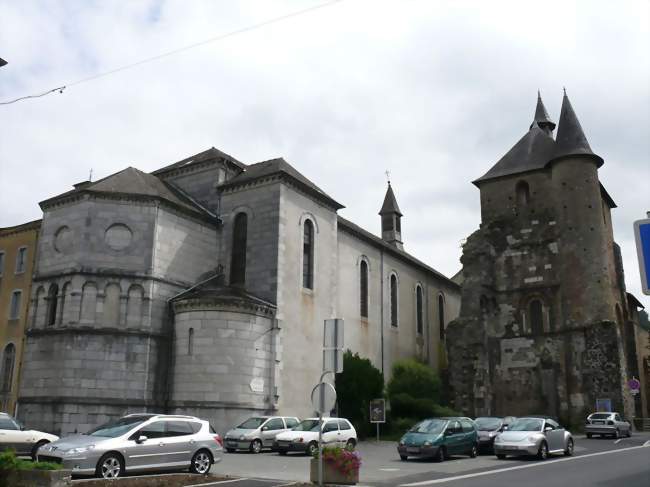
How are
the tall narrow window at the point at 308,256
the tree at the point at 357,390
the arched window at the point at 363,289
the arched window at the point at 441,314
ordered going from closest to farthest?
the tree at the point at 357,390
the tall narrow window at the point at 308,256
the arched window at the point at 363,289
the arched window at the point at 441,314

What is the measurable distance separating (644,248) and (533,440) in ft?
51.8

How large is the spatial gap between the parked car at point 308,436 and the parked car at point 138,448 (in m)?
5.79

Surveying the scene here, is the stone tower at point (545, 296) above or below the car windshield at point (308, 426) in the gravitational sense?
above

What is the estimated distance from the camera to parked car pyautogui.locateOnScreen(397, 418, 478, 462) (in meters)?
19.6

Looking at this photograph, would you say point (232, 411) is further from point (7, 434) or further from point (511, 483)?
Answer: point (511, 483)

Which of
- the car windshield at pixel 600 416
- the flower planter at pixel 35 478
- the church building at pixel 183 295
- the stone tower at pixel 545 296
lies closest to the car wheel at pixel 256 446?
the church building at pixel 183 295

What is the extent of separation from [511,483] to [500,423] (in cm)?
1124

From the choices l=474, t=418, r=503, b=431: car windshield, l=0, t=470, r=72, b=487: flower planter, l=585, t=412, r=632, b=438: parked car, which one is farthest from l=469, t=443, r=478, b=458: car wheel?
l=0, t=470, r=72, b=487: flower planter

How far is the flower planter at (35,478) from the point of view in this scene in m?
11.3

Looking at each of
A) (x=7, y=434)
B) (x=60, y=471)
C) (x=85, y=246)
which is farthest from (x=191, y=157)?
(x=60, y=471)

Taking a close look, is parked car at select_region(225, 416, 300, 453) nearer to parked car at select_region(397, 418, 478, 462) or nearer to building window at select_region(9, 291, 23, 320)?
parked car at select_region(397, 418, 478, 462)

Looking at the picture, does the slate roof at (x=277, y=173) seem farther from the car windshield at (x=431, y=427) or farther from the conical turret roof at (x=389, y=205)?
the conical turret roof at (x=389, y=205)

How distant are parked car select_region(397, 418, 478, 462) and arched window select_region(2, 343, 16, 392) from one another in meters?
20.9

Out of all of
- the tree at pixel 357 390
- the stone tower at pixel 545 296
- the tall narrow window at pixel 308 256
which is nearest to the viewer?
the tree at pixel 357 390
